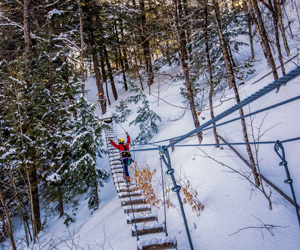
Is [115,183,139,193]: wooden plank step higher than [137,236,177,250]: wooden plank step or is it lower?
higher

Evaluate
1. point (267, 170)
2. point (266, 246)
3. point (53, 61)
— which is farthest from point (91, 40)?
point (266, 246)

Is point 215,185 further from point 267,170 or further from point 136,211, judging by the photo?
point 136,211

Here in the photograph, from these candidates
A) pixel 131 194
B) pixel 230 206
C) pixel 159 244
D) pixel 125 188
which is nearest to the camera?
pixel 159 244

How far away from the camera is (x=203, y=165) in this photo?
19.5 feet

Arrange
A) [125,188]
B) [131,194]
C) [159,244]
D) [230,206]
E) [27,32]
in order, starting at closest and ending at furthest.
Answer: [159,244]
[230,206]
[131,194]
[125,188]
[27,32]

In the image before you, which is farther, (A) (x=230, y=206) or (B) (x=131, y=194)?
(B) (x=131, y=194)

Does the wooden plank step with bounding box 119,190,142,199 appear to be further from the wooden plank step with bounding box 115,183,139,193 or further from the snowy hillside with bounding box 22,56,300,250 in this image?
the snowy hillside with bounding box 22,56,300,250

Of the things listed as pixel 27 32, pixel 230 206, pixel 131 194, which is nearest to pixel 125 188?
pixel 131 194

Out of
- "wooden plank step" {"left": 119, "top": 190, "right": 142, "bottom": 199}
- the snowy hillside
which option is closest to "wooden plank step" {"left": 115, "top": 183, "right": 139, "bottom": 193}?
"wooden plank step" {"left": 119, "top": 190, "right": 142, "bottom": 199}

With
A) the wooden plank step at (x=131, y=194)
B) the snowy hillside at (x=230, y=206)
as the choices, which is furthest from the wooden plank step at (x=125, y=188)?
the snowy hillside at (x=230, y=206)

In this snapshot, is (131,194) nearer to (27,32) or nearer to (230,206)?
Result: (230,206)

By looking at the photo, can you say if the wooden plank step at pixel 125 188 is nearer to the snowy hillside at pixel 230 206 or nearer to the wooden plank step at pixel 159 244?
the snowy hillside at pixel 230 206

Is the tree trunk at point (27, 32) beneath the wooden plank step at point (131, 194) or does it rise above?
above

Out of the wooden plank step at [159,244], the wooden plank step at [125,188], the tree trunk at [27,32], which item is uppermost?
the tree trunk at [27,32]
